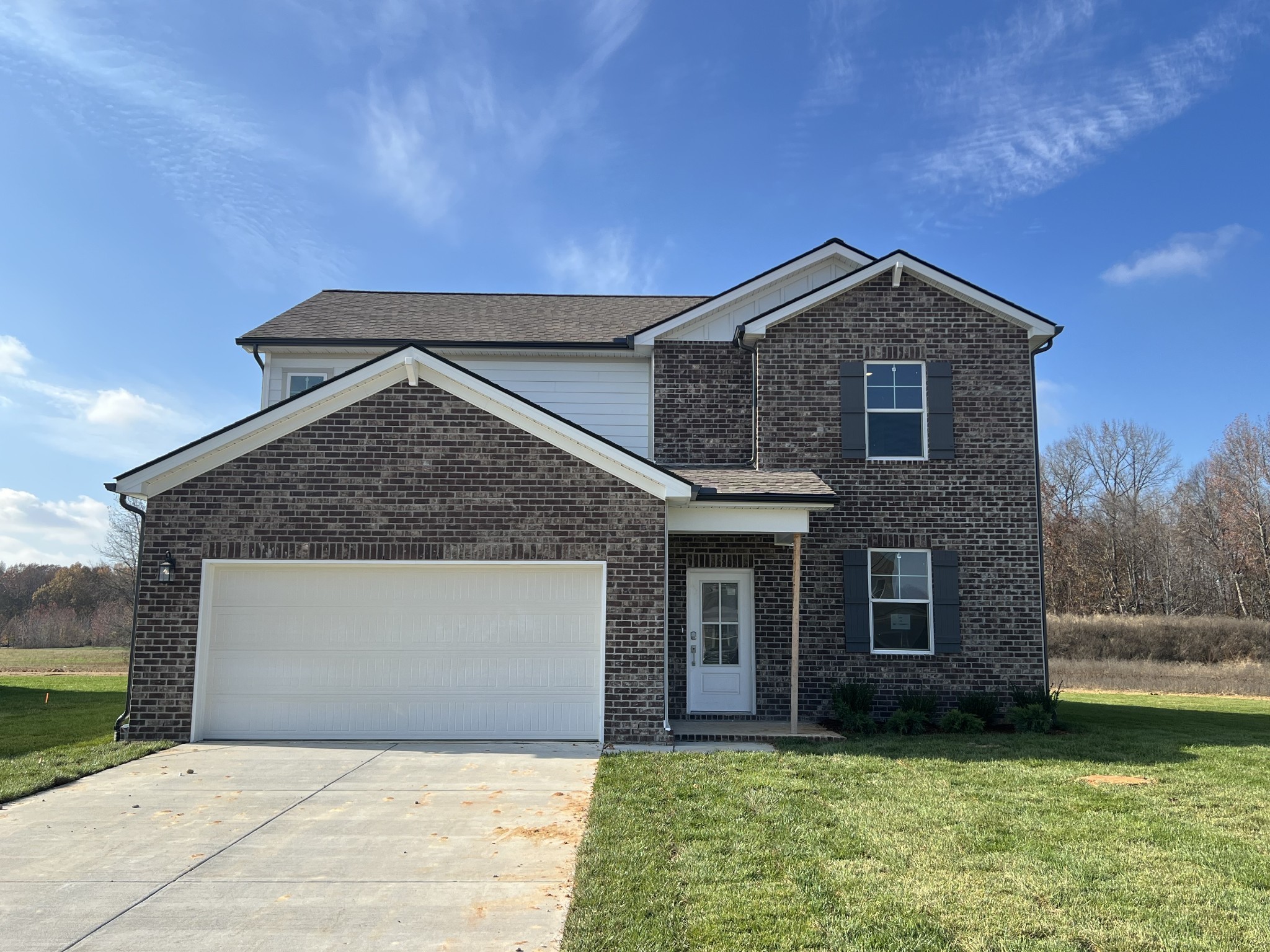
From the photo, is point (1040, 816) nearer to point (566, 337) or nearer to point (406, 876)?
point (406, 876)

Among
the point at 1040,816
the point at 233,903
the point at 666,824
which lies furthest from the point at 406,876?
the point at 1040,816

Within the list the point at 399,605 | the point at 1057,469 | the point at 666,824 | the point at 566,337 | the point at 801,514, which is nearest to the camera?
the point at 666,824

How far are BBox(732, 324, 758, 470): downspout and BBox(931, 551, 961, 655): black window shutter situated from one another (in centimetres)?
304

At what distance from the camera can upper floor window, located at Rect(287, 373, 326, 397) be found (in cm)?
1418

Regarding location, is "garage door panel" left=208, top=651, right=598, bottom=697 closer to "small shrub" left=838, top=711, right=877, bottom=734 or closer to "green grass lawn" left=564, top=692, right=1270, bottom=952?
"green grass lawn" left=564, top=692, right=1270, bottom=952

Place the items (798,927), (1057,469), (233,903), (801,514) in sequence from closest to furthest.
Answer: (798,927) → (233,903) → (801,514) → (1057,469)

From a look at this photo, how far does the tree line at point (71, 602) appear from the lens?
121ft

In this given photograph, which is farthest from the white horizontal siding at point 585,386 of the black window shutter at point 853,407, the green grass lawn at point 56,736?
the green grass lawn at point 56,736

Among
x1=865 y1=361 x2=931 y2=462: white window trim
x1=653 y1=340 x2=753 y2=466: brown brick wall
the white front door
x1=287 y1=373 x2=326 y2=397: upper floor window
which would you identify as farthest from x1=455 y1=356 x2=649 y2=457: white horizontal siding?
x1=865 y1=361 x2=931 y2=462: white window trim

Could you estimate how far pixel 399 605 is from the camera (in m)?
10.8

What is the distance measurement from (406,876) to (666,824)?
2.05 metres

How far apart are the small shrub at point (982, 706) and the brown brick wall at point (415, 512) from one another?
15.5 ft

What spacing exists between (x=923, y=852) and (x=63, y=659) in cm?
3256

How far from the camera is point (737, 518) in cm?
1155
